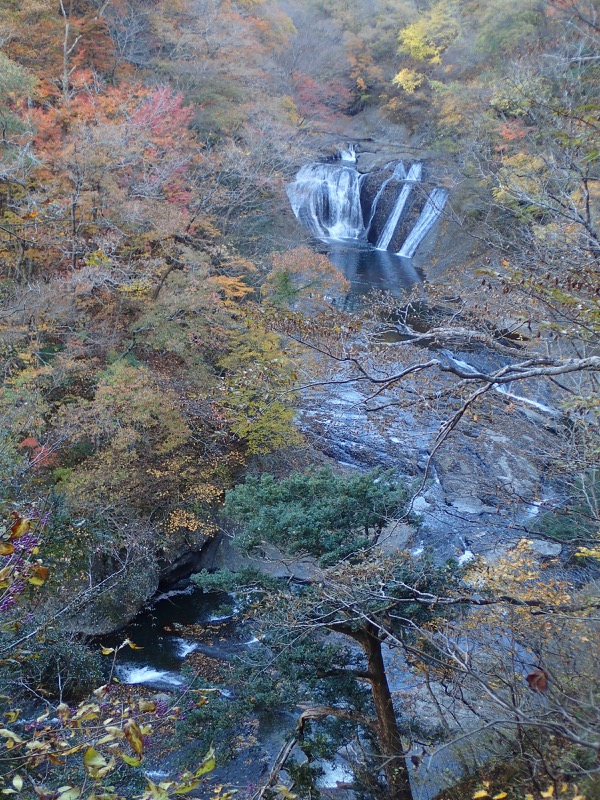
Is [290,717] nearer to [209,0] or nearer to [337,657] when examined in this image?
[337,657]

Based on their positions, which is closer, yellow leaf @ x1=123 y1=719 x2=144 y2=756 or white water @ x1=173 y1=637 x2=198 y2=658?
yellow leaf @ x1=123 y1=719 x2=144 y2=756

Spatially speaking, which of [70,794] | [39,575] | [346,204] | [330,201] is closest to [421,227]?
[346,204]

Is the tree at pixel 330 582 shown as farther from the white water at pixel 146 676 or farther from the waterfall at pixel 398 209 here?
the waterfall at pixel 398 209

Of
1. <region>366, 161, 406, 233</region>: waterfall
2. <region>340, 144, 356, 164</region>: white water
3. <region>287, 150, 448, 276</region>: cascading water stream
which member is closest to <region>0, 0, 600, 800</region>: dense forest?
<region>287, 150, 448, 276</region>: cascading water stream

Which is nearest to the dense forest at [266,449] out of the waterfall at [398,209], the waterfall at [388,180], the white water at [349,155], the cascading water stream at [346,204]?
the cascading water stream at [346,204]

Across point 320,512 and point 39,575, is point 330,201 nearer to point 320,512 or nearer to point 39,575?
point 320,512

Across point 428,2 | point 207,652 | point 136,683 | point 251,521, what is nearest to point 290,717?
point 207,652

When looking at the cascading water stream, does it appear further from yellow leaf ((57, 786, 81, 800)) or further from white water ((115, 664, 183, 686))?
yellow leaf ((57, 786, 81, 800))
